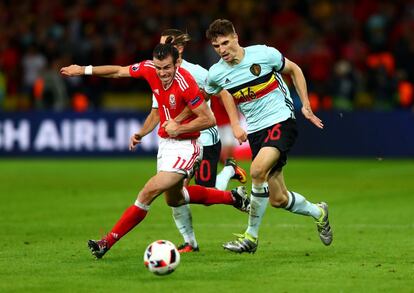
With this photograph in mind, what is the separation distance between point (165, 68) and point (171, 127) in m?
0.54

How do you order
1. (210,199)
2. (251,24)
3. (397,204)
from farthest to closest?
1. (251,24)
2. (397,204)
3. (210,199)

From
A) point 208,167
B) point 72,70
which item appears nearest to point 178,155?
point 72,70

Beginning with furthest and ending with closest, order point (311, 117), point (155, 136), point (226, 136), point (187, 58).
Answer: point (187, 58)
point (155, 136)
point (226, 136)
point (311, 117)

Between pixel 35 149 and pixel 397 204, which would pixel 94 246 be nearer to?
pixel 397 204

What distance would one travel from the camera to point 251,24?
81.1 ft

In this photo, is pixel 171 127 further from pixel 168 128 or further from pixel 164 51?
pixel 164 51

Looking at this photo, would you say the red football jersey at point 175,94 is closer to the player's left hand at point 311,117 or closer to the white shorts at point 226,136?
the player's left hand at point 311,117

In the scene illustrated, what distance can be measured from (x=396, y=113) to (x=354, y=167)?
1.91 m

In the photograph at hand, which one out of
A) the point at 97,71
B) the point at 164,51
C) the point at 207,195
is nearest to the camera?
the point at 164,51

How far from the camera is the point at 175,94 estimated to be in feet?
31.4

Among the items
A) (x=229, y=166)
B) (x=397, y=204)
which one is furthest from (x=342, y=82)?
(x=229, y=166)

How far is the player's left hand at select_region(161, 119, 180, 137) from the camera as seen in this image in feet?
31.1

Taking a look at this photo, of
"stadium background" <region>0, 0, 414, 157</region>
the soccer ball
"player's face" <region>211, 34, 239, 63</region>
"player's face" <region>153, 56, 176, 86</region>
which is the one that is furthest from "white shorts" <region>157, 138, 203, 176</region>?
"stadium background" <region>0, 0, 414, 157</region>

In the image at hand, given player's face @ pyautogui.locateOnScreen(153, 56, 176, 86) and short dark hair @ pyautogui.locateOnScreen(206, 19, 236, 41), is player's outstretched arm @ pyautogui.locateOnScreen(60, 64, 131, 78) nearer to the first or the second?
player's face @ pyautogui.locateOnScreen(153, 56, 176, 86)
